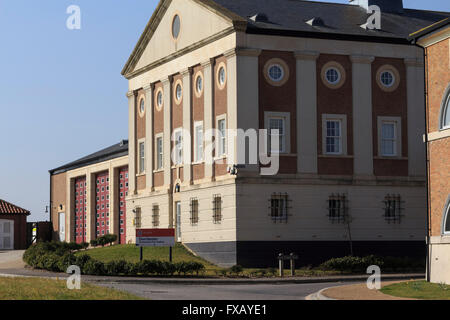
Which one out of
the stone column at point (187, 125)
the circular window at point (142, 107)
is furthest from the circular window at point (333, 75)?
the circular window at point (142, 107)

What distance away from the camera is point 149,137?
59.0 meters

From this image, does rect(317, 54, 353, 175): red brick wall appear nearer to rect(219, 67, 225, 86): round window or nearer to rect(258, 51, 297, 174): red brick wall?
rect(258, 51, 297, 174): red brick wall

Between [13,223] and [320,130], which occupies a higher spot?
[320,130]

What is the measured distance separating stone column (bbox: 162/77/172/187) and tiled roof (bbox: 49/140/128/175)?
39.6 feet

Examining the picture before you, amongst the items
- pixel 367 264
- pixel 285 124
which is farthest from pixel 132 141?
pixel 367 264

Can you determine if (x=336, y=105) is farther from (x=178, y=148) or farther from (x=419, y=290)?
(x=419, y=290)

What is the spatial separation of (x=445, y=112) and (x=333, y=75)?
16.0 metres

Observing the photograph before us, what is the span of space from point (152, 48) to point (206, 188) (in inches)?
487

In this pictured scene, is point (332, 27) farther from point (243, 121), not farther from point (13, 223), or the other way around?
point (13, 223)

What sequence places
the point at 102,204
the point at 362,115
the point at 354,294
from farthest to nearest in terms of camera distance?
the point at 102,204 < the point at 362,115 < the point at 354,294

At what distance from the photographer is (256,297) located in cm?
2886

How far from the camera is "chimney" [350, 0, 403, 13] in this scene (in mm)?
56656

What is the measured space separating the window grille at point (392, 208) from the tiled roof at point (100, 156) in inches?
945
